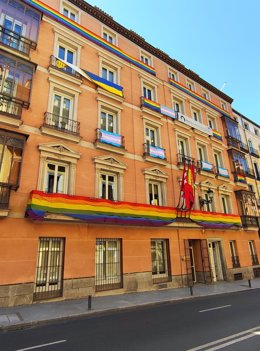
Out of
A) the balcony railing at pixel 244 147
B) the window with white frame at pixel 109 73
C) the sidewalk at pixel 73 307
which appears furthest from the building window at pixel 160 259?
the balcony railing at pixel 244 147

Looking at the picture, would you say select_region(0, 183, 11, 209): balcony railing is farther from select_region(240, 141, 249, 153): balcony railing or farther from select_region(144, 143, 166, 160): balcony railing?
select_region(240, 141, 249, 153): balcony railing

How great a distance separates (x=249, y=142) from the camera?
1113 inches

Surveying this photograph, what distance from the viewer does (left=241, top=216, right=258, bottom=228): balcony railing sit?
64.7 ft

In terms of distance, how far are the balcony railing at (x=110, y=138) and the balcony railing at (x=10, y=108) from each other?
4.38 meters

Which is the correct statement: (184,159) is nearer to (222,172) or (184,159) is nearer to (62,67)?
Answer: (222,172)

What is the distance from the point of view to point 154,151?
15.9 meters

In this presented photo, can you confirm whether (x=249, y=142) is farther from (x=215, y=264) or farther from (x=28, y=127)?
(x=28, y=127)

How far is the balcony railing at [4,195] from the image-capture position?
31.0 ft

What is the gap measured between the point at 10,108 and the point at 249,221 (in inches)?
797

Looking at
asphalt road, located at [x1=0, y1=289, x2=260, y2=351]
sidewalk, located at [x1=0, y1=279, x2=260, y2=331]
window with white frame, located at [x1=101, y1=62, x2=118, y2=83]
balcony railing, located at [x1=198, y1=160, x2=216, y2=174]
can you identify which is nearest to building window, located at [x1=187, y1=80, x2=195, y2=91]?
balcony railing, located at [x1=198, y1=160, x2=216, y2=174]

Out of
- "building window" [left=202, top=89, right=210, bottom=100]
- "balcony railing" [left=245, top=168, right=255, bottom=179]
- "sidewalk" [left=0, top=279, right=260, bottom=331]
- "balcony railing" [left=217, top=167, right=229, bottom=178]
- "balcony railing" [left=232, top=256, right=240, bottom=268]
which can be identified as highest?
"building window" [left=202, top=89, right=210, bottom=100]

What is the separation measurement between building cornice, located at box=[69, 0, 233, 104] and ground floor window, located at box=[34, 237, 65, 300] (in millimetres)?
16222

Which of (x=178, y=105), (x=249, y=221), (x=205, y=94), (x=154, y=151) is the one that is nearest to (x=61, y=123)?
(x=154, y=151)

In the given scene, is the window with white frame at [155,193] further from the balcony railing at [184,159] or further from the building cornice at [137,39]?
the building cornice at [137,39]
